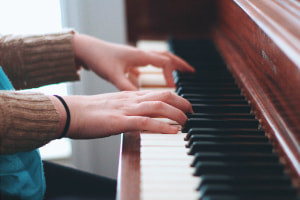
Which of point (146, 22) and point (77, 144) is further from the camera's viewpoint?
point (77, 144)

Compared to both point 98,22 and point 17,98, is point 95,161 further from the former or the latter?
point 17,98

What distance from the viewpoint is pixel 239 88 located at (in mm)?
1015

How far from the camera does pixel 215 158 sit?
67cm

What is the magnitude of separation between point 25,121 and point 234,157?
0.43 meters

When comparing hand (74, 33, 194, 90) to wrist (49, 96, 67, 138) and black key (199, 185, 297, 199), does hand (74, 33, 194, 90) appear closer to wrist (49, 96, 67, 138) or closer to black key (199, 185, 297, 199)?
wrist (49, 96, 67, 138)

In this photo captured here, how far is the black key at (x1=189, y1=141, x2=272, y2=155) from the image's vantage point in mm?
699

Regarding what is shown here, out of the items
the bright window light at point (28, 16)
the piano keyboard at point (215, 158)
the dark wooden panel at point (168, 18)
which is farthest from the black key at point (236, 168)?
the bright window light at point (28, 16)

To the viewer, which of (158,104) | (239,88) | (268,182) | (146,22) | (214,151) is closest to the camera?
(268,182)

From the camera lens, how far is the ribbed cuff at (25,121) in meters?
0.71

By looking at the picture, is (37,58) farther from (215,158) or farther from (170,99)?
(215,158)

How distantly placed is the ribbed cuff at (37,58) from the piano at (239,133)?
37 cm

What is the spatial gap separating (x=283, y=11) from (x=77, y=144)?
1.51 meters

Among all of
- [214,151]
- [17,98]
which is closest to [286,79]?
[214,151]

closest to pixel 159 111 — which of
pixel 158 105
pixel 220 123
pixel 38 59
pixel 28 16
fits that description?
pixel 158 105
